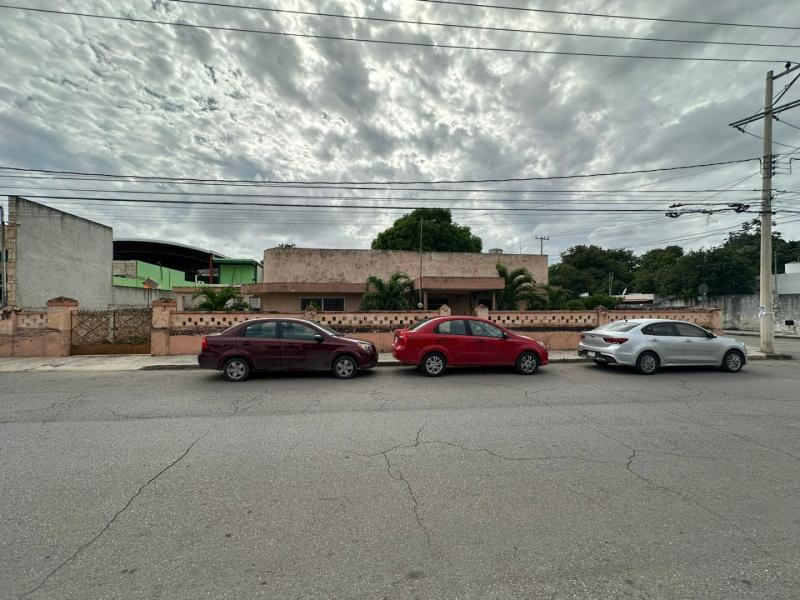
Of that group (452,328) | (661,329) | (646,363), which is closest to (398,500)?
(452,328)

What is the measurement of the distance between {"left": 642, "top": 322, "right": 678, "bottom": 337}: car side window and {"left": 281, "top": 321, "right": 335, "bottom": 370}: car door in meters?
7.91

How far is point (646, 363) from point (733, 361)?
2.55 metres

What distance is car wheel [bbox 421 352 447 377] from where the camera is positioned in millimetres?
8812

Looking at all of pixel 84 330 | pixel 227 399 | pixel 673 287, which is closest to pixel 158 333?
pixel 84 330

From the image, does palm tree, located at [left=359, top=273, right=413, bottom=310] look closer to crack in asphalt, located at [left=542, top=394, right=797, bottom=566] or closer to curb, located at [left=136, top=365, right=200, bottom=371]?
curb, located at [left=136, top=365, right=200, bottom=371]

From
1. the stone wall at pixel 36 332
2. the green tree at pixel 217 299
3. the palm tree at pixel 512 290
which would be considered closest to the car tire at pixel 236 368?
the green tree at pixel 217 299

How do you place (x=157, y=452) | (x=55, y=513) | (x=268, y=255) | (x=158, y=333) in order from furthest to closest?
(x=268, y=255) → (x=158, y=333) → (x=157, y=452) → (x=55, y=513)

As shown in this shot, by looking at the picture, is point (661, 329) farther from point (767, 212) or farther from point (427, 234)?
point (427, 234)

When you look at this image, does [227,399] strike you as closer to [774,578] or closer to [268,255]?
[774,578]

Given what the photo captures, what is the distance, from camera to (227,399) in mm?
6648

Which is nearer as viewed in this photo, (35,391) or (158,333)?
(35,391)

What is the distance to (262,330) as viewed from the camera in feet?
27.8

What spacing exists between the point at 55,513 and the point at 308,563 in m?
2.22

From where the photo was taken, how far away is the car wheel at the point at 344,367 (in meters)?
8.52
